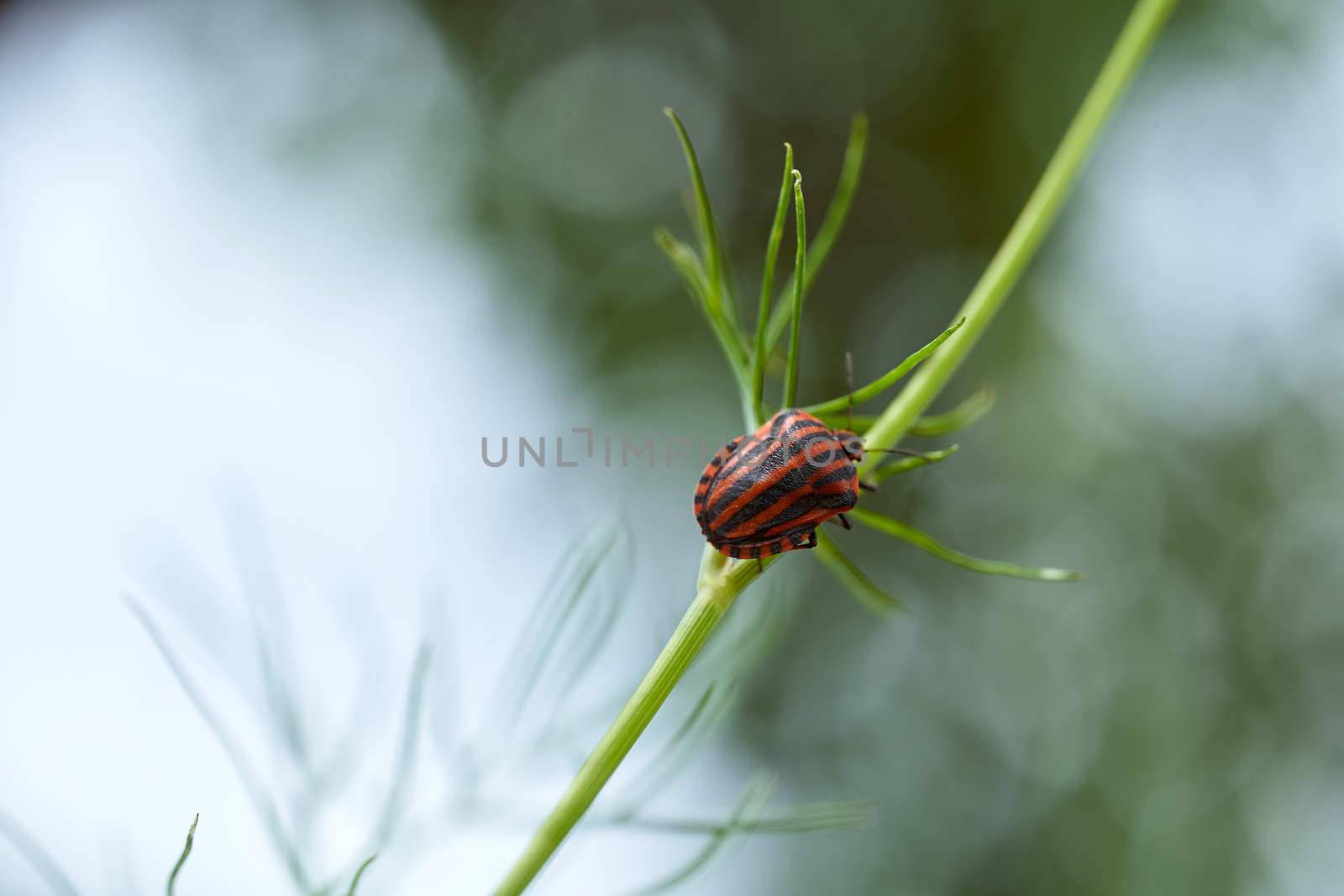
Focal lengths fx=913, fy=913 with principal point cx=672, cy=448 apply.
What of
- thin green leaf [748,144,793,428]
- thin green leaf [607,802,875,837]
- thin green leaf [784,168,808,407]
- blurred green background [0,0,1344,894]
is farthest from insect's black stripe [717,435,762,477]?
blurred green background [0,0,1344,894]

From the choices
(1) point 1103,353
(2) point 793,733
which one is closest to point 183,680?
(2) point 793,733

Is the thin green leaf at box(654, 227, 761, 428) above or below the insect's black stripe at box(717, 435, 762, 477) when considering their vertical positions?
above

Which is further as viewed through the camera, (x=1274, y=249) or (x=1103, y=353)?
(x=1103, y=353)

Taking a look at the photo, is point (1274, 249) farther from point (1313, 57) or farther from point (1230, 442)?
point (1230, 442)

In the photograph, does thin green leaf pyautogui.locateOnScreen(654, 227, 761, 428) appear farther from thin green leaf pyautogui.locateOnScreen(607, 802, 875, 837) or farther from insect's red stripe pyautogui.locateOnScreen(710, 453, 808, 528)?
thin green leaf pyautogui.locateOnScreen(607, 802, 875, 837)

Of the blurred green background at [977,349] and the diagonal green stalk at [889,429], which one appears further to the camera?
the blurred green background at [977,349]

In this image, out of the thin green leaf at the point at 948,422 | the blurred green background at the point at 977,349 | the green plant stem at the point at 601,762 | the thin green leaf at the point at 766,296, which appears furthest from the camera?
the blurred green background at the point at 977,349

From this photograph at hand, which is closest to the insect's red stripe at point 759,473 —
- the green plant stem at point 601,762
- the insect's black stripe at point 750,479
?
the insect's black stripe at point 750,479

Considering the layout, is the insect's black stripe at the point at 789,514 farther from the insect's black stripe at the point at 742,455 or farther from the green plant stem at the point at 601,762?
the green plant stem at the point at 601,762
